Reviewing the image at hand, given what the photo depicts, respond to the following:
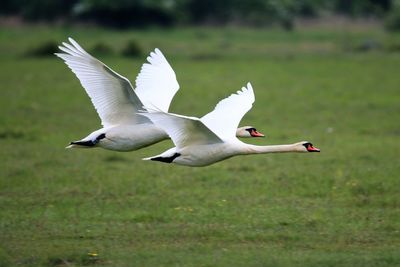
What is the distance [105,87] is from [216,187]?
2103mm

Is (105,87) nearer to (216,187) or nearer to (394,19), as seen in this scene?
(216,187)

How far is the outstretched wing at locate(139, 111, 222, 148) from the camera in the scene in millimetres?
8719

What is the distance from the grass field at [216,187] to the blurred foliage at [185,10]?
1389 cm

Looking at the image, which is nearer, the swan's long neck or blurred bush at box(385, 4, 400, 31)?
the swan's long neck

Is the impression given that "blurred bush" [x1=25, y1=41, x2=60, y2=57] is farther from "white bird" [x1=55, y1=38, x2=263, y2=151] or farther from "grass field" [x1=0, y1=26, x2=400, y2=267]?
"white bird" [x1=55, y1=38, x2=263, y2=151]

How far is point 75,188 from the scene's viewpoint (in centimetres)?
1141

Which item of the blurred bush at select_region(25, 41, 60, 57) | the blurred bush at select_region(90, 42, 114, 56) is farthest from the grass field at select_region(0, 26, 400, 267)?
the blurred bush at select_region(25, 41, 60, 57)

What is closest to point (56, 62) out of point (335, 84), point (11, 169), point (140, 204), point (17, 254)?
point (335, 84)

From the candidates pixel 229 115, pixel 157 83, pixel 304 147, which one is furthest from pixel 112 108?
pixel 304 147

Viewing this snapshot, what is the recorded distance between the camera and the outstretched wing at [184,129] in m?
8.72

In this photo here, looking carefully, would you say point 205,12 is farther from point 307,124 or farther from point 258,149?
point 258,149

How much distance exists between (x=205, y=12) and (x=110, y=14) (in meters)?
5.00

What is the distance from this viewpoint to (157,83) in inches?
449

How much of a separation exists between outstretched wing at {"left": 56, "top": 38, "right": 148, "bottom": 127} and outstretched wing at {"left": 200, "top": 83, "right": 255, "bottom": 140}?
2.73 ft
